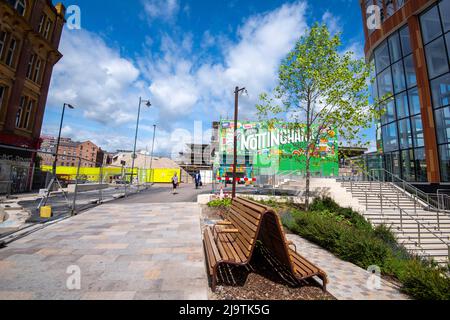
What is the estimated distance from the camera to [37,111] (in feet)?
62.0

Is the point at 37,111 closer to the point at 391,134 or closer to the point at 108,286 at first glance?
the point at 108,286

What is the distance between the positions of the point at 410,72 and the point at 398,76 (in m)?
A: 1.05

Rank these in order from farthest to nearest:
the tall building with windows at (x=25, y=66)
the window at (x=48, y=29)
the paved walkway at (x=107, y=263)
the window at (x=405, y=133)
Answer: the window at (x=48, y=29) → the window at (x=405, y=133) → the tall building with windows at (x=25, y=66) → the paved walkway at (x=107, y=263)

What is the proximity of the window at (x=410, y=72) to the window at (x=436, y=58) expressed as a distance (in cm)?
113

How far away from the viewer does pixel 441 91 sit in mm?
15305

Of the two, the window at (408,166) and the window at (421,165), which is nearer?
the window at (421,165)

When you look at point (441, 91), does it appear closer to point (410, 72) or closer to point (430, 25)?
point (410, 72)

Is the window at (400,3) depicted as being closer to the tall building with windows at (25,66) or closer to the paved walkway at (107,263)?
the paved walkway at (107,263)

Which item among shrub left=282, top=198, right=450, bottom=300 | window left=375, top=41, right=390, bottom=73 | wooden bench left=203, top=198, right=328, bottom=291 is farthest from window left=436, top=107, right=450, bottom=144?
wooden bench left=203, top=198, right=328, bottom=291

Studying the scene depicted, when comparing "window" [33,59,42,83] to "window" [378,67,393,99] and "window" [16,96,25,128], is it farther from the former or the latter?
"window" [378,67,393,99]

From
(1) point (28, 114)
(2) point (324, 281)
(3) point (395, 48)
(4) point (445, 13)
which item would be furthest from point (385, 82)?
(1) point (28, 114)

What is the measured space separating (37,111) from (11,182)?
14.9 m

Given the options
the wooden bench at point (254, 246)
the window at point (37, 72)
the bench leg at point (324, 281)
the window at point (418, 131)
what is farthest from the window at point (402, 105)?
the window at point (37, 72)

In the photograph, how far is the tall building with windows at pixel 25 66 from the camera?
15562 mm
